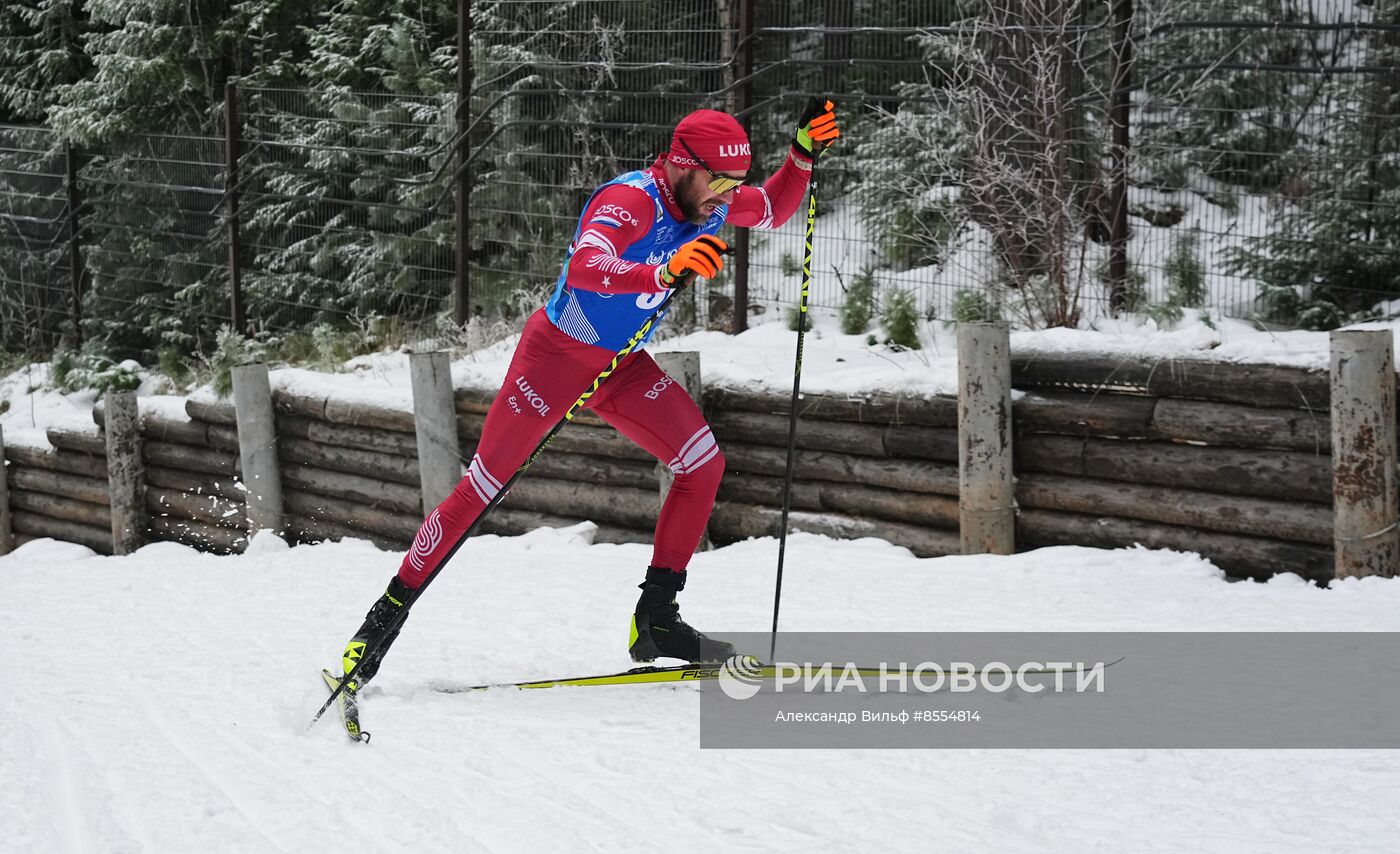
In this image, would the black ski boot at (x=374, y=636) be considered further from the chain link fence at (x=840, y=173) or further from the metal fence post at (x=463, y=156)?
the metal fence post at (x=463, y=156)

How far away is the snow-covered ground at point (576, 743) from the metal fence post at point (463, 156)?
12.9ft

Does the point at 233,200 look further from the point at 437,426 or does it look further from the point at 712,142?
the point at 712,142

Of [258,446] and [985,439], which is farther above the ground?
[985,439]

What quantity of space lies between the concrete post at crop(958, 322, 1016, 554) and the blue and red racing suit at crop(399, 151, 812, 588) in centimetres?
161

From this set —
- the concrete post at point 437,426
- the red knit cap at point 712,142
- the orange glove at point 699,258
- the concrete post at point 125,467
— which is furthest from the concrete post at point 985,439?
the concrete post at point 125,467

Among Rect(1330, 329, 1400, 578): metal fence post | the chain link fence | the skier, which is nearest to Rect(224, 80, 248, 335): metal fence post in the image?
the chain link fence

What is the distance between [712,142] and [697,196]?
8.8 inches

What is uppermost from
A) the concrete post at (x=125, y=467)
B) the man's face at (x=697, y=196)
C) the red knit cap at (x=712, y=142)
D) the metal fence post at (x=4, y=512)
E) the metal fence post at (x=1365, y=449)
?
the red knit cap at (x=712, y=142)

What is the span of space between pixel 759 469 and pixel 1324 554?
2727 millimetres

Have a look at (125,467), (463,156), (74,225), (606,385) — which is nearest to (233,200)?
(74,225)

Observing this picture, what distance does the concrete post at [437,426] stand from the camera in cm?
757

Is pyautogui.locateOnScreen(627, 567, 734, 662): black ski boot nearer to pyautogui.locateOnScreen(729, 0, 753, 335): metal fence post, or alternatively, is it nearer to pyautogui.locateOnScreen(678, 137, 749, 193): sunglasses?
Answer: pyautogui.locateOnScreen(678, 137, 749, 193): sunglasses

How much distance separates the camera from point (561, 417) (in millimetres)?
4660

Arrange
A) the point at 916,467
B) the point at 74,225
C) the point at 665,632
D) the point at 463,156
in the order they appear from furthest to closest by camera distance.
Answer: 1. the point at 74,225
2. the point at 463,156
3. the point at 916,467
4. the point at 665,632
